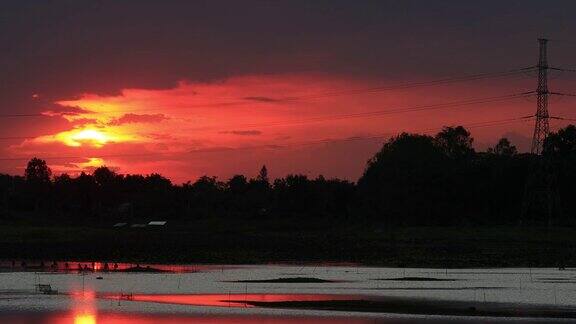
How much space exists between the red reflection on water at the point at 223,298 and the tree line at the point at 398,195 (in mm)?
63970

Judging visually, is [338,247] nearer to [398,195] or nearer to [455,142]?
[398,195]

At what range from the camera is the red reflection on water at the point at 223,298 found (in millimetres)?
42719

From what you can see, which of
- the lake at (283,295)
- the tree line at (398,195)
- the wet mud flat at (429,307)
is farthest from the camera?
the tree line at (398,195)

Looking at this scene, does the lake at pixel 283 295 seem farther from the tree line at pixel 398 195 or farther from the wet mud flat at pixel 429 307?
the tree line at pixel 398 195

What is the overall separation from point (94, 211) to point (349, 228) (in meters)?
79.3

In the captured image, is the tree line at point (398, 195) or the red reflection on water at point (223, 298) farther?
the tree line at point (398, 195)

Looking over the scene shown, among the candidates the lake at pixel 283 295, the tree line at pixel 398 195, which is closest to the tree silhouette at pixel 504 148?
the tree line at pixel 398 195

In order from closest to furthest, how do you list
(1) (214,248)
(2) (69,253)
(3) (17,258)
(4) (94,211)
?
(3) (17,258) → (2) (69,253) → (1) (214,248) → (4) (94,211)

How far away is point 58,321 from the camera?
119 feet

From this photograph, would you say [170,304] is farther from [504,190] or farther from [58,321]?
[504,190]

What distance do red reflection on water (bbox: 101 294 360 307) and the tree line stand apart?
6397cm

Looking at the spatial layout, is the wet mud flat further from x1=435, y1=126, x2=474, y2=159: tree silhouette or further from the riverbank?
x1=435, y1=126, x2=474, y2=159: tree silhouette

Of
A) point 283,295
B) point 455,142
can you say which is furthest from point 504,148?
point 283,295

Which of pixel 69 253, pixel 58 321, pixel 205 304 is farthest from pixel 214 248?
pixel 58 321
